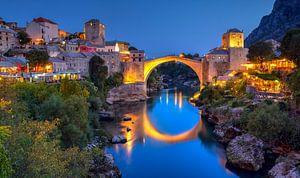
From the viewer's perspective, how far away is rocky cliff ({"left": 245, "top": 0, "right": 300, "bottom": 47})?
226 feet

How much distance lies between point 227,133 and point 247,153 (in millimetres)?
4683

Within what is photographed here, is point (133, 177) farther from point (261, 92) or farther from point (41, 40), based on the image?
point (41, 40)

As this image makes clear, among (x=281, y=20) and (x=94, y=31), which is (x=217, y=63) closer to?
(x=94, y=31)

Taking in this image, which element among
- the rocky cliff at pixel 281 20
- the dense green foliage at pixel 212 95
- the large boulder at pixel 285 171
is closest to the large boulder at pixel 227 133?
the large boulder at pixel 285 171

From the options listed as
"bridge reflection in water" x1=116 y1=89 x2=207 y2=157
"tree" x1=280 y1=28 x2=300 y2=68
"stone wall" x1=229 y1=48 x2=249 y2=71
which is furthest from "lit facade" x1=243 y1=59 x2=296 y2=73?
"bridge reflection in water" x1=116 y1=89 x2=207 y2=157

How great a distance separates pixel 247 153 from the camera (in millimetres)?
15555

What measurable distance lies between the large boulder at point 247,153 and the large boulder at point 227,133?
8.10 feet

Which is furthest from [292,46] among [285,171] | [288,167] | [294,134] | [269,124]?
[285,171]

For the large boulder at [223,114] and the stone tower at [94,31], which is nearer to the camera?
the large boulder at [223,114]

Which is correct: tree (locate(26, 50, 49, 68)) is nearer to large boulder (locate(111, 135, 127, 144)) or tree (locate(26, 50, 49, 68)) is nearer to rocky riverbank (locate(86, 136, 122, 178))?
large boulder (locate(111, 135, 127, 144))

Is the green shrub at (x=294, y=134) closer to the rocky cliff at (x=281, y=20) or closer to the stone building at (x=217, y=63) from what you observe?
the stone building at (x=217, y=63)

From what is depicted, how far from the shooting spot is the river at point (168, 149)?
16.0 meters

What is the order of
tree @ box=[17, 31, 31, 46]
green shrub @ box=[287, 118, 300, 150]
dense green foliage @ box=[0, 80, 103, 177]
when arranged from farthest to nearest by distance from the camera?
tree @ box=[17, 31, 31, 46] < green shrub @ box=[287, 118, 300, 150] < dense green foliage @ box=[0, 80, 103, 177]

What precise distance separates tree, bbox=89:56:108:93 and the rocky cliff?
46.7 meters
